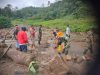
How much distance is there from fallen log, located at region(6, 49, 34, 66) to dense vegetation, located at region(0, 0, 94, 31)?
21.5 inches

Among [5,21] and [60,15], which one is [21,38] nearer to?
[5,21]

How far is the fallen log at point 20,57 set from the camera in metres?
5.47

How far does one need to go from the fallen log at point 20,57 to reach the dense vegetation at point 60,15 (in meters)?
0.55

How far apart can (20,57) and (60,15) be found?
3.97ft

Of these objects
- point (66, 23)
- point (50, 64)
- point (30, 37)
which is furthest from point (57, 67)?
point (30, 37)

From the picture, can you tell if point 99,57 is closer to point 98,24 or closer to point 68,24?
point 98,24

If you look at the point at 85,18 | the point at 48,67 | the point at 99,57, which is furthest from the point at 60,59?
the point at 85,18

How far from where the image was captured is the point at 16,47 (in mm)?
5711

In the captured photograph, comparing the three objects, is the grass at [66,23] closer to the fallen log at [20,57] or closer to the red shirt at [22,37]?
the red shirt at [22,37]

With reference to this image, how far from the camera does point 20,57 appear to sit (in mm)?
5582

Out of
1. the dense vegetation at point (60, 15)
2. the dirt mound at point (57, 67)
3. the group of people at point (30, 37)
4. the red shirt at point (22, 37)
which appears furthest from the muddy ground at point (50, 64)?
the red shirt at point (22, 37)

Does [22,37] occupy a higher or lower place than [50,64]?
higher

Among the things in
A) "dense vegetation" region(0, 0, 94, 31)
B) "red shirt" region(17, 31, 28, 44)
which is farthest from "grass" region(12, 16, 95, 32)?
"red shirt" region(17, 31, 28, 44)

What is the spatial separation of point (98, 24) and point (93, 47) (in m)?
0.47
